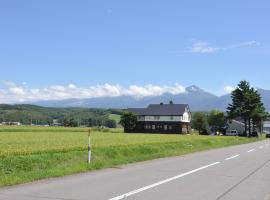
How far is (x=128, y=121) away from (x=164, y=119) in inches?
370

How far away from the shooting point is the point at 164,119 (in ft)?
383

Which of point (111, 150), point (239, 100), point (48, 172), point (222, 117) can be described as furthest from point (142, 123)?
point (48, 172)

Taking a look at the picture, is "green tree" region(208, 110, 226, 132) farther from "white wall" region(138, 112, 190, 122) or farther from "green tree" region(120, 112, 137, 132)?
"green tree" region(120, 112, 137, 132)

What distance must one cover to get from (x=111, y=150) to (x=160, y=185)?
11949 mm

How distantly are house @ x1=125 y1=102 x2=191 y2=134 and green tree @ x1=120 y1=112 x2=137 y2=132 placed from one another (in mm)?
1261

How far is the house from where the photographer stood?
376 feet

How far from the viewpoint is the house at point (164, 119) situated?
376 ft

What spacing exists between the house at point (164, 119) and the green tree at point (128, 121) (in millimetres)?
1261

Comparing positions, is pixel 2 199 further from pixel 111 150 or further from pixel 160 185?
pixel 111 150

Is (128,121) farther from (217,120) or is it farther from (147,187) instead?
(147,187)

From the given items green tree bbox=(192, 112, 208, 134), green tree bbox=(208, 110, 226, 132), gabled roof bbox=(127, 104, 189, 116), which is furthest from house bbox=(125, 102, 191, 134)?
green tree bbox=(208, 110, 226, 132)

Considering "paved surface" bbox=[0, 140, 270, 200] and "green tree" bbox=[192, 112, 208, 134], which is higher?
"green tree" bbox=[192, 112, 208, 134]

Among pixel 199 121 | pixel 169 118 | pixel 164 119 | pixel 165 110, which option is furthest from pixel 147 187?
pixel 199 121

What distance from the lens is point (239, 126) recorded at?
532 ft
